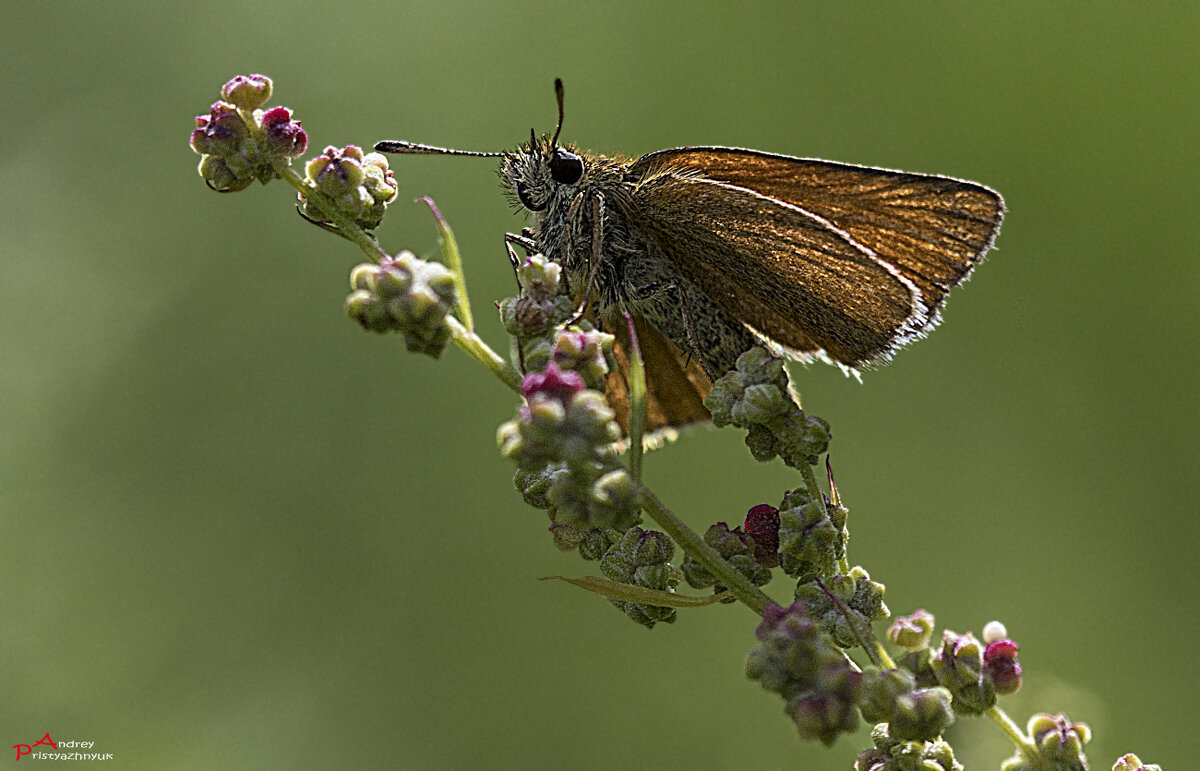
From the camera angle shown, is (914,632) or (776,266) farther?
(776,266)

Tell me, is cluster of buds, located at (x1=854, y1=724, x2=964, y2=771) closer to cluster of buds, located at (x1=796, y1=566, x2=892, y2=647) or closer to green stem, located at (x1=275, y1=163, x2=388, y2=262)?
cluster of buds, located at (x1=796, y1=566, x2=892, y2=647)

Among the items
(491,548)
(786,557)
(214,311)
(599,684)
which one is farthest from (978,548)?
(214,311)

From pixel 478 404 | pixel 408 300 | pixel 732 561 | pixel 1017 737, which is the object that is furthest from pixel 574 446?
pixel 478 404

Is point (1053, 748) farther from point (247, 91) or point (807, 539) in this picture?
point (247, 91)

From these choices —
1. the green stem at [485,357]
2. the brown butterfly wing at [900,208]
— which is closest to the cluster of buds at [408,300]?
the green stem at [485,357]

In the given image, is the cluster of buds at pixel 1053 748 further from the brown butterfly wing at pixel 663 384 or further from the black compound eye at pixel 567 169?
the black compound eye at pixel 567 169

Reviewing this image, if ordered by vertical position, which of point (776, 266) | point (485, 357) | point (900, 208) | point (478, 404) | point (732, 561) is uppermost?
point (478, 404)
